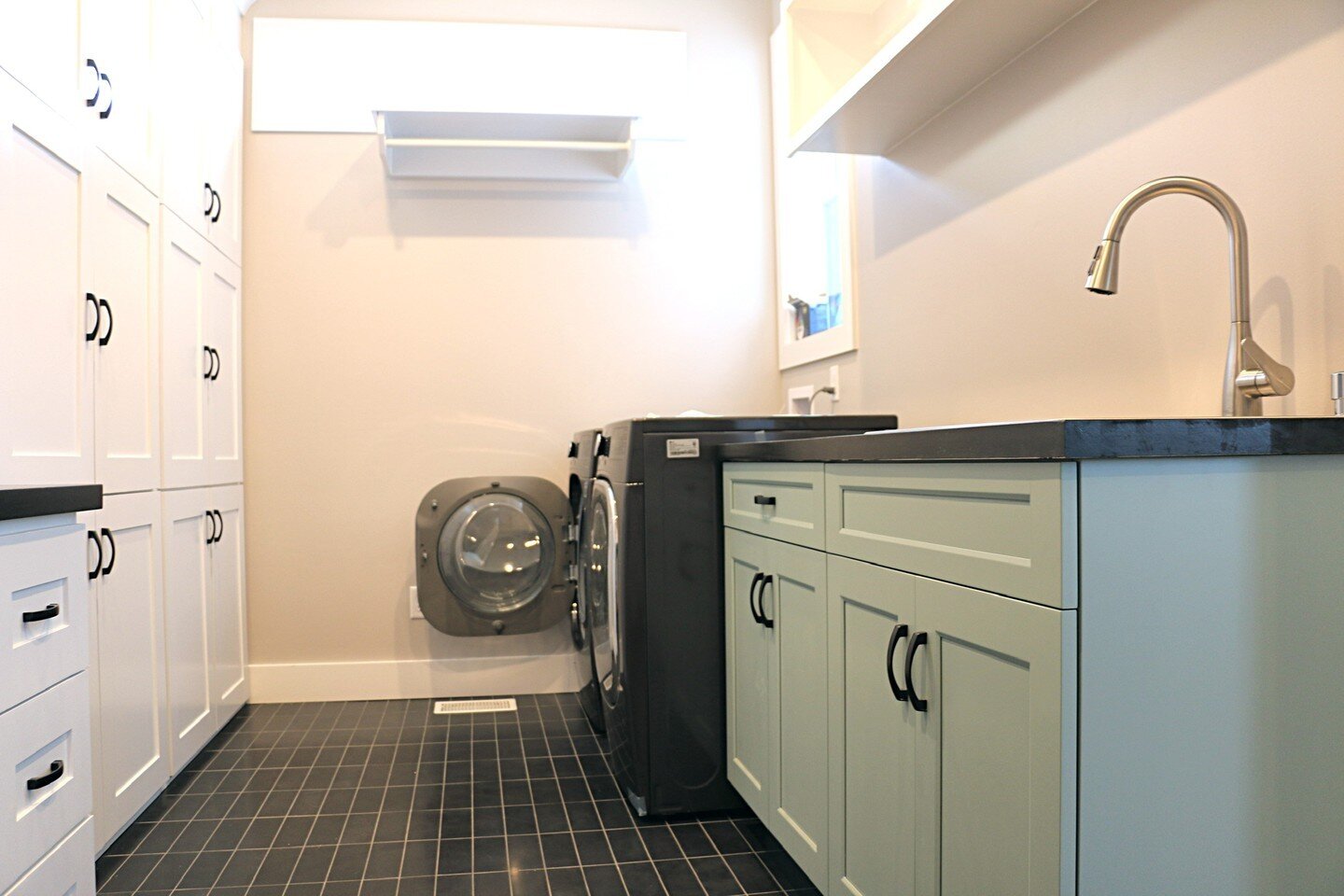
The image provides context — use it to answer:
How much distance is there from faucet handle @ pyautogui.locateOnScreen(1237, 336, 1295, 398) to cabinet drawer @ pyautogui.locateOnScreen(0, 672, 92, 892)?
5.18 ft

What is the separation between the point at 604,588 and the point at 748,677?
0.59 meters

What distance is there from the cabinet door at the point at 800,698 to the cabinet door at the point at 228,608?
1878 mm

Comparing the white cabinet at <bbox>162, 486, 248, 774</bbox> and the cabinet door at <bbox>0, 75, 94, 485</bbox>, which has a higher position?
the cabinet door at <bbox>0, 75, 94, 485</bbox>

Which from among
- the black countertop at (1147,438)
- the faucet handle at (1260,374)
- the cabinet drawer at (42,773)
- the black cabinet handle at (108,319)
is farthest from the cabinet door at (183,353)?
the faucet handle at (1260,374)

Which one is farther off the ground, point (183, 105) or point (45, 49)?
point (183, 105)

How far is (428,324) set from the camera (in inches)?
148

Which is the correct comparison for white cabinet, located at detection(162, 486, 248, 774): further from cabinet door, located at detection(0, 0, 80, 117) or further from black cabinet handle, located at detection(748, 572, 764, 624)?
black cabinet handle, located at detection(748, 572, 764, 624)

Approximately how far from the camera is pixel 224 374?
3.35m

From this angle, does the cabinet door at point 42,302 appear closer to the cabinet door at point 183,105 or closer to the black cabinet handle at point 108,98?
the black cabinet handle at point 108,98

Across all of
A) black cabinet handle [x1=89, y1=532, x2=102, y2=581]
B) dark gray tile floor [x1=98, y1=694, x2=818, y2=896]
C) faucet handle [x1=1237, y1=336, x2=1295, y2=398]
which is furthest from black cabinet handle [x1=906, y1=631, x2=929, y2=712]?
black cabinet handle [x1=89, y1=532, x2=102, y2=581]

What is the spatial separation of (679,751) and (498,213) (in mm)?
2181

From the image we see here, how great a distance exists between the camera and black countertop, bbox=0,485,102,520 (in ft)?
4.01

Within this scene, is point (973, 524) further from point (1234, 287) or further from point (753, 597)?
point (753, 597)

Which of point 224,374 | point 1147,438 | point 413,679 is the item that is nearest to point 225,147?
point 224,374
